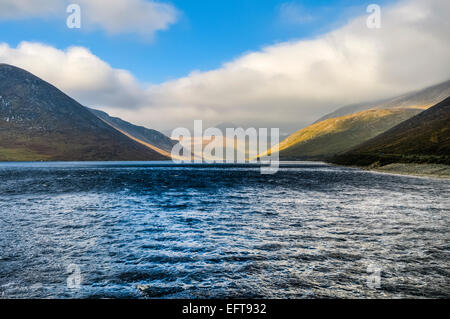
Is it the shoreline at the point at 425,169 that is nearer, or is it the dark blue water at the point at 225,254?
the dark blue water at the point at 225,254

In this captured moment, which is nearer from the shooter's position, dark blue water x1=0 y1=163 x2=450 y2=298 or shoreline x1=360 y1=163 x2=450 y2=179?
dark blue water x1=0 y1=163 x2=450 y2=298

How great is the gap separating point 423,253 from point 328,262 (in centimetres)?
679

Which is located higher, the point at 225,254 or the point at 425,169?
the point at 425,169

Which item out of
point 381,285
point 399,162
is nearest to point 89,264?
point 381,285

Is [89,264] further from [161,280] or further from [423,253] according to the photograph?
[423,253]

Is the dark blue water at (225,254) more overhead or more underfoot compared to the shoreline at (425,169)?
more underfoot

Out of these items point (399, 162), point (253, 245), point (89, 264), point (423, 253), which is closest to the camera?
point (89, 264)

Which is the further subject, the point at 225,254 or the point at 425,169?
the point at 425,169

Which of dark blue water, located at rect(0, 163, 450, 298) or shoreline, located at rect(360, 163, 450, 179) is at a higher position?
shoreline, located at rect(360, 163, 450, 179)
